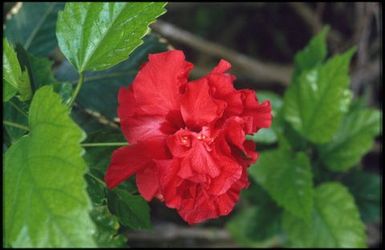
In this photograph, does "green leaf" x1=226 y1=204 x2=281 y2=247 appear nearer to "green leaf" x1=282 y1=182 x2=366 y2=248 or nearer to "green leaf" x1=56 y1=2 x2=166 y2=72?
"green leaf" x1=282 y1=182 x2=366 y2=248

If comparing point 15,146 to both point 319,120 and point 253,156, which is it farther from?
point 319,120

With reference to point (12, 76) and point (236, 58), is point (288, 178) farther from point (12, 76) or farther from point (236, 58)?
point (12, 76)

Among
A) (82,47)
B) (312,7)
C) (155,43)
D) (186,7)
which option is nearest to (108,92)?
(155,43)

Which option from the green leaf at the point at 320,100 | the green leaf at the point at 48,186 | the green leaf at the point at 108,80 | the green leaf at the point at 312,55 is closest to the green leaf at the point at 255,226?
the green leaf at the point at 320,100

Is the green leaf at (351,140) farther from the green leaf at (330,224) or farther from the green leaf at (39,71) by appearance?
the green leaf at (39,71)

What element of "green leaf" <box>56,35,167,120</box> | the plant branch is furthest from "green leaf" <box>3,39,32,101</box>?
the plant branch

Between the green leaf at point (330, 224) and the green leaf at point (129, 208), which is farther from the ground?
the green leaf at point (129, 208)

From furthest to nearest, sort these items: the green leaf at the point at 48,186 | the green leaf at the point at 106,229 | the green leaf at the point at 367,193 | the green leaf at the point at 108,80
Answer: the green leaf at the point at 367,193
the green leaf at the point at 108,80
the green leaf at the point at 106,229
the green leaf at the point at 48,186
